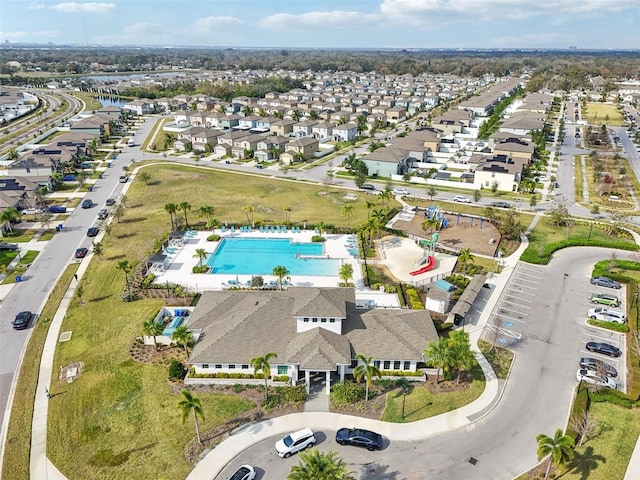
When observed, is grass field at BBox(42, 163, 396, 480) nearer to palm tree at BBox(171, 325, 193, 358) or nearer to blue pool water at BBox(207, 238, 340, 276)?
palm tree at BBox(171, 325, 193, 358)

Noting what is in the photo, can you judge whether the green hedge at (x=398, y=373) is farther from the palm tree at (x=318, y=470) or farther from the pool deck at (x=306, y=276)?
the pool deck at (x=306, y=276)

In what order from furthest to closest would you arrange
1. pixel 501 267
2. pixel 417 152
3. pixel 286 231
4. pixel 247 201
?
pixel 417 152
pixel 247 201
pixel 286 231
pixel 501 267

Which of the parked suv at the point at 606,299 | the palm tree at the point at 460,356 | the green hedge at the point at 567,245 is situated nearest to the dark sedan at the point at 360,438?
the palm tree at the point at 460,356

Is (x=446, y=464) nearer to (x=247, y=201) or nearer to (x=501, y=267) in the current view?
(x=501, y=267)

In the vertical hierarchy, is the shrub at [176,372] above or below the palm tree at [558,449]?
below

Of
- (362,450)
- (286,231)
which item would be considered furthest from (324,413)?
(286,231)

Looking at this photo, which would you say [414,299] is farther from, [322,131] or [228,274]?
[322,131]
